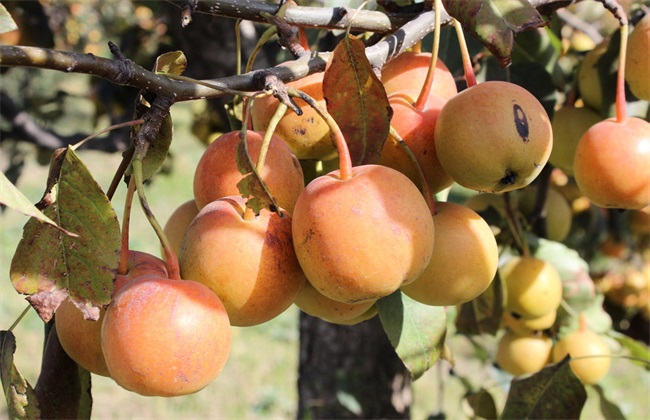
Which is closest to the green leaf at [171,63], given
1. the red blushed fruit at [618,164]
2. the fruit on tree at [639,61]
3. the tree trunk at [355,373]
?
the red blushed fruit at [618,164]

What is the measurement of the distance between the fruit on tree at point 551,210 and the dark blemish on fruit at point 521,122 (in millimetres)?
838

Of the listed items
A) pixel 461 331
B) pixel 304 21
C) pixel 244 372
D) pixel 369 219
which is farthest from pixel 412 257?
pixel 244 372

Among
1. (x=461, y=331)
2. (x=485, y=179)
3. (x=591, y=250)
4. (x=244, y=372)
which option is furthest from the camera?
(x=244, y=372)

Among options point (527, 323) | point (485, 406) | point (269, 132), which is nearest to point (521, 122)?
point (269, 132)

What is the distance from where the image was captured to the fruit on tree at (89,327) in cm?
72

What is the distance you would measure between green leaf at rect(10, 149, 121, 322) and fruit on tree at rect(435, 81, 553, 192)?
0.35 metres

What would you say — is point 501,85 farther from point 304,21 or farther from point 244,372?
point 244,372

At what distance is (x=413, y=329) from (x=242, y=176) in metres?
0.37

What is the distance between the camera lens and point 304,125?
83cm

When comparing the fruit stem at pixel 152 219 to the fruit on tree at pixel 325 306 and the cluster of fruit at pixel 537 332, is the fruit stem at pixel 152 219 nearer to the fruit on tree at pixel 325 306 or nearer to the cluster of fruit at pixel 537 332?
the fruit on tree at pixel 325 306

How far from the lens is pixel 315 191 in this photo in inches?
26.9

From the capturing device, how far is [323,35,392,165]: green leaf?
2.42 ft

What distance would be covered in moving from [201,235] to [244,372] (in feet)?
9.19

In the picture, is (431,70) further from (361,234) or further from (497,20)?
(361,234)
